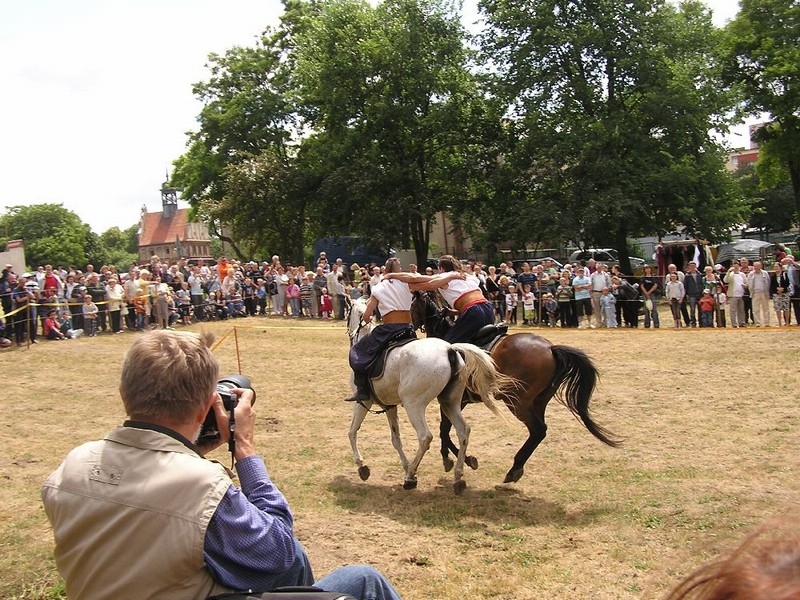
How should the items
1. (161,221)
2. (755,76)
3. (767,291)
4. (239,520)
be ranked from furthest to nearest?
(161,221) < (755,76) < (767,291) < (239,520)

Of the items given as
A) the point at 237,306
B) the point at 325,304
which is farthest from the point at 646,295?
the point at 237,306

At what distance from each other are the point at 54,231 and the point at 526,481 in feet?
337

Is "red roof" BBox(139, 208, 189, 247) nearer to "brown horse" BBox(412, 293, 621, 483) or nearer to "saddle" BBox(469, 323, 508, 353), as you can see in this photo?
"saddle" BBox(469, 323, 508, 353)

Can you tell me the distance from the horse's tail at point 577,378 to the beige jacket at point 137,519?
19.7 ft

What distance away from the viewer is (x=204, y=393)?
2.60 metres

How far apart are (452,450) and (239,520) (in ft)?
21.6

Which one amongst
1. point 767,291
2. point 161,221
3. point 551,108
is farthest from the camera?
point 161,221

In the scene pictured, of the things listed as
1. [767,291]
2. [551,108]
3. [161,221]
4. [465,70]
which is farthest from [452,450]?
[161,221]

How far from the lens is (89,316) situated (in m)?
20.8

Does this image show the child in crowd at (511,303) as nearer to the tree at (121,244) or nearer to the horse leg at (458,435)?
the horse leg at (458,435)

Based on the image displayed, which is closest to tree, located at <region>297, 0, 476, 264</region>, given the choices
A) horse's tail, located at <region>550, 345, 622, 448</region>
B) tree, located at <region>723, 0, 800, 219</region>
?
tree, located at <region>723, 0, 800, 219</region>

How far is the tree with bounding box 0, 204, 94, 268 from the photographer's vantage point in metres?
94.6

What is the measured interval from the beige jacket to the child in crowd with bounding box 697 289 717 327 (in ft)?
61.1

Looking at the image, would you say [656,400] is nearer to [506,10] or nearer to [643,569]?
[643,569]
